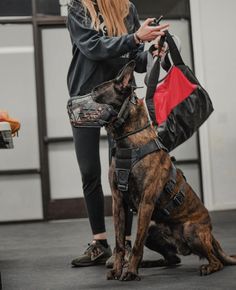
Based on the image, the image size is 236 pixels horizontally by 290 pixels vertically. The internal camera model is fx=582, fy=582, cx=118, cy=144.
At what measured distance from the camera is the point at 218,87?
5863 mm

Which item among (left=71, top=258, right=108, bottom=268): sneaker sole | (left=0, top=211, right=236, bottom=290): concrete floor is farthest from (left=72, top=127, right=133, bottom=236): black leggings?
(left=0, top=211, right=236, bottom=290): concrete floor

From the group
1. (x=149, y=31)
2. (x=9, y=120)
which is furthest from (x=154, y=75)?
(x=9, y=120)

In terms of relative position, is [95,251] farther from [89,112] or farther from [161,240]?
[89,112]

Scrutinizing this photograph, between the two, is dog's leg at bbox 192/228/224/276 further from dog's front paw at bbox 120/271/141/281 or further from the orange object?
the orange object

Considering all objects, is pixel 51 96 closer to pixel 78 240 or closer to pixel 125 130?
pixel 78 240

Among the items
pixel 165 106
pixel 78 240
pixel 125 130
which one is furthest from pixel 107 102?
pixel 78 240

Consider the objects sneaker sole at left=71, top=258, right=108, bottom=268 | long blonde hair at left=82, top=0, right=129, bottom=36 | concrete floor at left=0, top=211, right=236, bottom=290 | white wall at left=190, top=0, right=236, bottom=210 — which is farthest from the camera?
white wall at left=190, top=0, right=236, bottom=210

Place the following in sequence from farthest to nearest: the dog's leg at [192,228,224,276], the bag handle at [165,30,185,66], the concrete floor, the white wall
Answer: the white wall < the bag handle at [165,30,185,66] < the dog's leg at [192,228,224,276] < the concrete floor

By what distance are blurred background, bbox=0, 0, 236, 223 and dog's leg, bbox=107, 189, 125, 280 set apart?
3224 millimetres

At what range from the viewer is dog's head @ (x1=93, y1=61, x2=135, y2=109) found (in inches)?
94.8

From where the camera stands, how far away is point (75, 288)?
239 centimetres

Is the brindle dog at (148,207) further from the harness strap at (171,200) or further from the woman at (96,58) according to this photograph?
the woman at (96,58)

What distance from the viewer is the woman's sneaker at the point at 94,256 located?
289 cm

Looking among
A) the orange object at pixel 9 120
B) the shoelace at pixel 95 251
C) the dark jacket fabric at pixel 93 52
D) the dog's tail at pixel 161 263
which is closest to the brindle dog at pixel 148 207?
the dog's tail at pixel 161 263
